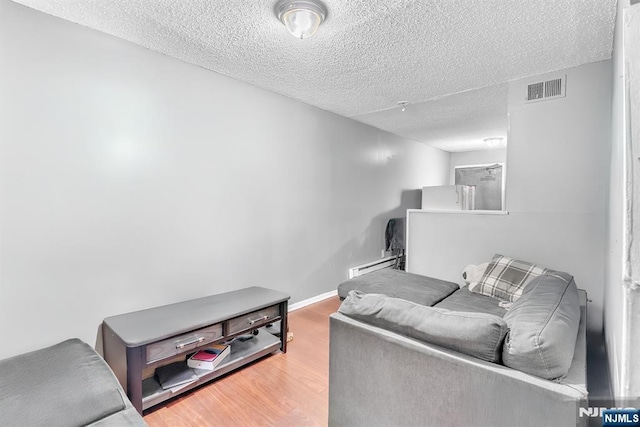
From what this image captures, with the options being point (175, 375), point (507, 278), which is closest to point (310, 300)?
point (175, 375)

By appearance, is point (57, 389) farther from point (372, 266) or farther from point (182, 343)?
point (372, 266)

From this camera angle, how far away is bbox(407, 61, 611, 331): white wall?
2.37m

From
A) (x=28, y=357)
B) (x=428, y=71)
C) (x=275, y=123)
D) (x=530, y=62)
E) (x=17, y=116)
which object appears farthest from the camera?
(x=275, y=123)

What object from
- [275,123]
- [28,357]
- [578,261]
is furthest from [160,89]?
[578,261]

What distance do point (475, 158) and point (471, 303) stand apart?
4.62 meters

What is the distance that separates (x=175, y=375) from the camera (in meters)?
1.88

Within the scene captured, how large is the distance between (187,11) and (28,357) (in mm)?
2050

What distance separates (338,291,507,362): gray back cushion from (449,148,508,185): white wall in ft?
17.5

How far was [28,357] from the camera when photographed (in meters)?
1.51

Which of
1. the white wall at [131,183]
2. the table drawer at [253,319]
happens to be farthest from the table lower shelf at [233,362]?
the white wall at [131,183]

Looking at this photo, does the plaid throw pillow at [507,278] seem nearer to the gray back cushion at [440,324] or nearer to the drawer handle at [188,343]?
the gray back cushion at [440,324]

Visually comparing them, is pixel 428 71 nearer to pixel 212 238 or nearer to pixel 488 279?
pixel 488 279

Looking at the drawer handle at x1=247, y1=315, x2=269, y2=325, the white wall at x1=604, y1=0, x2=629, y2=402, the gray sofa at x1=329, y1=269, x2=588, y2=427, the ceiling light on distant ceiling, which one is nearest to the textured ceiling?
the white wall at x1=604, y1=0, x2=629, y2=402

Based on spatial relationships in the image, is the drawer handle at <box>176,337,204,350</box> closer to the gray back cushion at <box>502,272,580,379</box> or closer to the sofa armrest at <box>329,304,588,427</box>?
the sofa armrest at <box>329,304,588,427</box>
